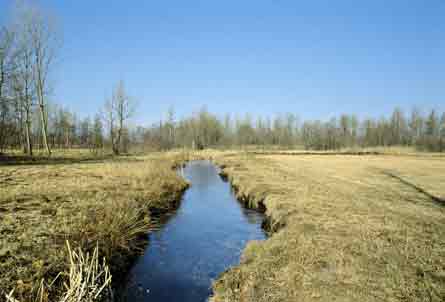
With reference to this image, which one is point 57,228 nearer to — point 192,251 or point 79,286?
point 79,286

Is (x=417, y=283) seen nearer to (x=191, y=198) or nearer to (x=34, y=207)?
(x=34, y=207)

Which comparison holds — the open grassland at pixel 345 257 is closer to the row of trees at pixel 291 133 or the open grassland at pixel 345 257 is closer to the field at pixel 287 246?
the field at pixel 287 246

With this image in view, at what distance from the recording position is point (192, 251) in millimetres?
7711

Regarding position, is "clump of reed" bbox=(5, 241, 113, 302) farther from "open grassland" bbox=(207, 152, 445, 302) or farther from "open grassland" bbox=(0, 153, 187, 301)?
"open grassland" bbox=(207, 152, 445, 302)

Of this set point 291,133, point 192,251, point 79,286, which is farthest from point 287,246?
point 291,133

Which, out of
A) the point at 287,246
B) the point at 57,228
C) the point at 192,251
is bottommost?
the point at 192,251

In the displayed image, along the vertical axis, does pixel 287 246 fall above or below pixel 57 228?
below

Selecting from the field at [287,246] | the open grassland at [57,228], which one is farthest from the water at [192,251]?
the open grassland at [57,228]

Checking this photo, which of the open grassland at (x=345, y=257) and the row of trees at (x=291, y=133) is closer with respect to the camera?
the open grassland at (x=345, y=257)

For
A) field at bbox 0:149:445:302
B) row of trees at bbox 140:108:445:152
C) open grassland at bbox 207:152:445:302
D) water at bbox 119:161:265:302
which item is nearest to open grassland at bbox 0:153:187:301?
field at bbox 0:149:445:302

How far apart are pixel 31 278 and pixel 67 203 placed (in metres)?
5.20

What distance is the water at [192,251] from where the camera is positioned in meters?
5.59

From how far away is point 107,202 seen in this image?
9.02 m

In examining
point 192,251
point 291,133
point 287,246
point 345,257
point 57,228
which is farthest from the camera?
point 291,133
